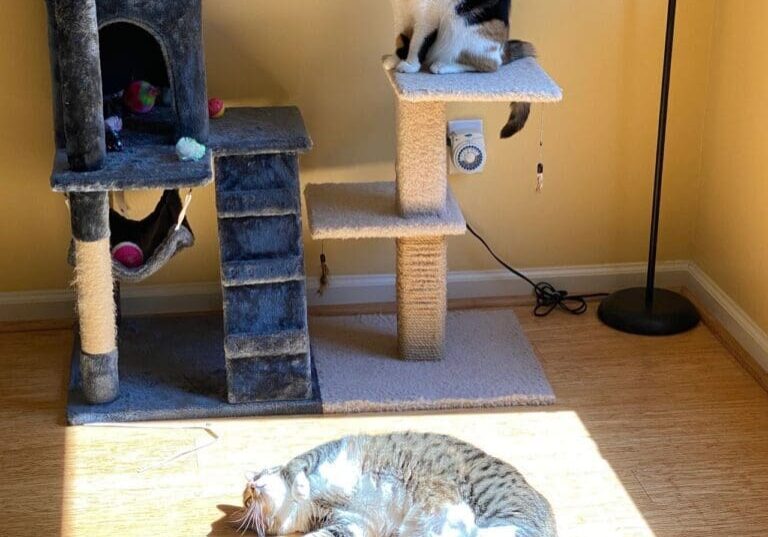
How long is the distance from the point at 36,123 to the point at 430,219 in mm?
1041

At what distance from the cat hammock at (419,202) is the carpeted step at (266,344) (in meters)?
0.24

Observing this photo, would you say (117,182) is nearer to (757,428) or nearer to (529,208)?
(529,208)

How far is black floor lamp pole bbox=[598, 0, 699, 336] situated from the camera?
292 cm

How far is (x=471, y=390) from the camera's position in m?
2.67

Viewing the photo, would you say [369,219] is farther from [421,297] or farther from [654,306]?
[654,306]

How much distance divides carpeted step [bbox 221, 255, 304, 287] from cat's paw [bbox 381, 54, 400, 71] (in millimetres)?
494

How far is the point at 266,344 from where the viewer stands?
260cm

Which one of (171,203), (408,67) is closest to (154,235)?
(171,203)

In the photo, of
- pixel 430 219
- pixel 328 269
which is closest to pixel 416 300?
pixel 430 219

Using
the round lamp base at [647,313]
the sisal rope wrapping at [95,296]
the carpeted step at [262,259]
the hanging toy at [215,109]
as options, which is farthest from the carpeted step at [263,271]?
the round lamp base at [647,313]

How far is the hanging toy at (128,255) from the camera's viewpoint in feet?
8.54

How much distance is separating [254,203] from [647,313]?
1128 millimetres

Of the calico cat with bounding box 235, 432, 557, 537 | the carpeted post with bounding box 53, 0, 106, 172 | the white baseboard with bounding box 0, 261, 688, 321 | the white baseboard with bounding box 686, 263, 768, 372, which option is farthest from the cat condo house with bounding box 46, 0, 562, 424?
the white baseboard with bounding box 686, 263, 768, 372

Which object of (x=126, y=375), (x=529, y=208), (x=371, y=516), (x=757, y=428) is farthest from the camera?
(x=529, y=208)
